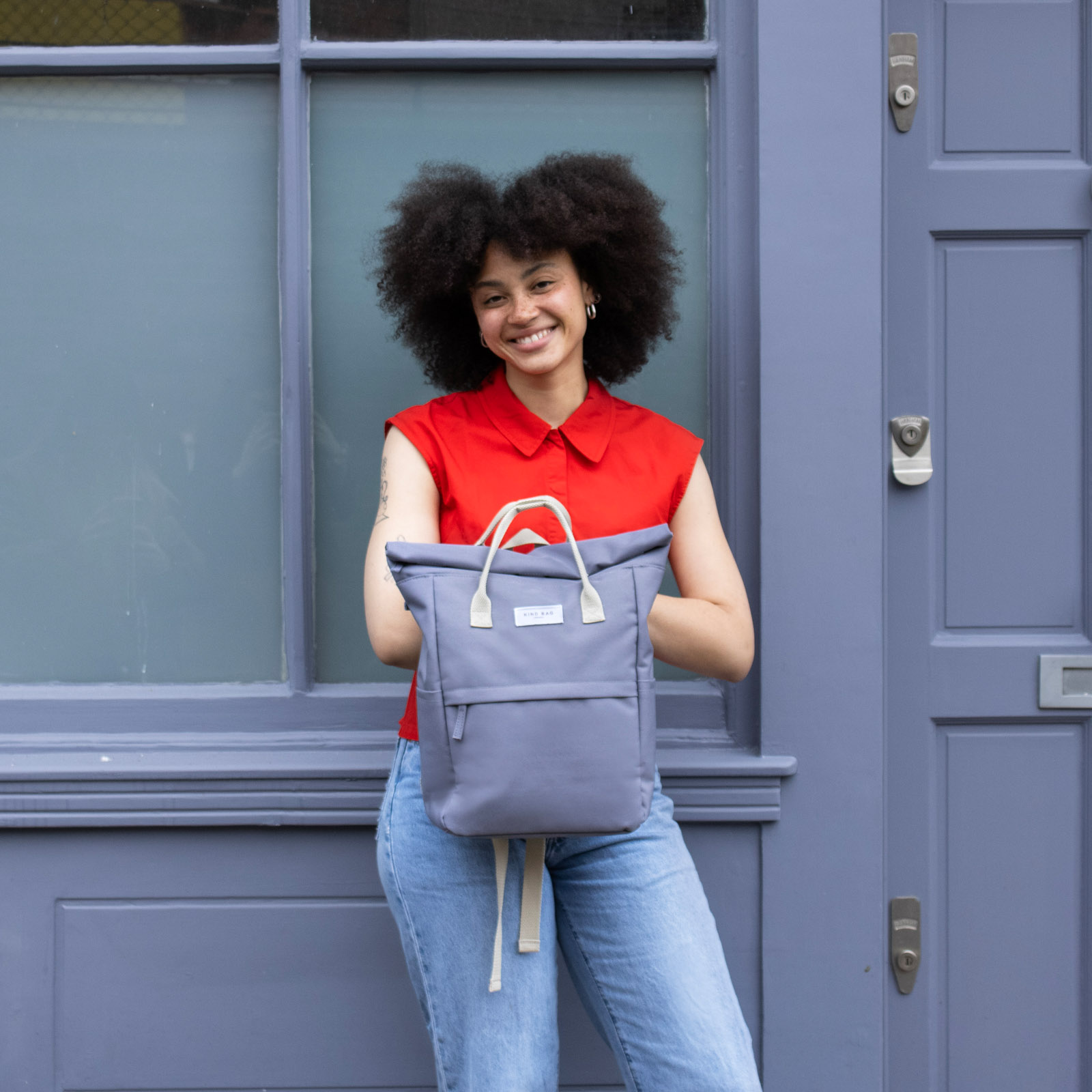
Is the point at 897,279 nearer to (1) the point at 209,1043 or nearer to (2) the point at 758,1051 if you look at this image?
(2) the point at 758,1051

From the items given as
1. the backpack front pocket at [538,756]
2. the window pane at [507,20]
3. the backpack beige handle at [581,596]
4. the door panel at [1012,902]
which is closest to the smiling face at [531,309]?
the backpack beige handle at [581,596]

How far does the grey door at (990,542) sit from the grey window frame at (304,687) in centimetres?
36

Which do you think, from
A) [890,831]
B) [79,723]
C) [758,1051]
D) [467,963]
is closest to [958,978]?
[890,831]

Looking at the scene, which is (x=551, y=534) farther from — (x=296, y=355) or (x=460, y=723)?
(x=296, y=355)

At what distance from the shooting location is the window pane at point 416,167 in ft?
7.27

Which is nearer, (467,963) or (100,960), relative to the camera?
(467,963)

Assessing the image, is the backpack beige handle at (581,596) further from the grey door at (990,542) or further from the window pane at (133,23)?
the window pane at (133,23)

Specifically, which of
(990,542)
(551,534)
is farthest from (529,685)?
(990,542)

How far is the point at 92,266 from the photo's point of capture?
2252 mm

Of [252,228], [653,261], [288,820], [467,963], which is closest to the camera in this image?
[467,963]

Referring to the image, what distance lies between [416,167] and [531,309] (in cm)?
81

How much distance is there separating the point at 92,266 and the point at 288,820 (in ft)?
4.41

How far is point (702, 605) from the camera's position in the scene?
158 centimetres

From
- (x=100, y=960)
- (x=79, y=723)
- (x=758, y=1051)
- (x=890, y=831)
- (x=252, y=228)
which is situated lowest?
(x=758, y=1051)
